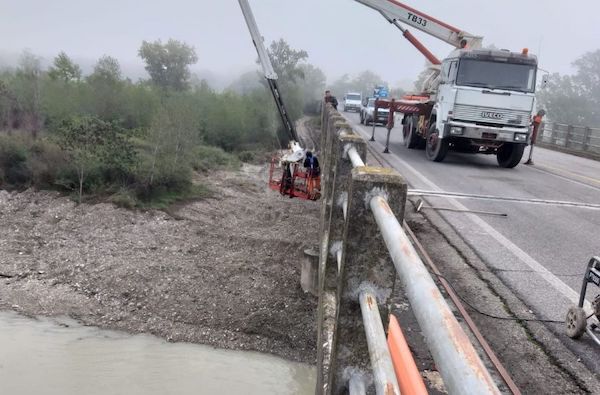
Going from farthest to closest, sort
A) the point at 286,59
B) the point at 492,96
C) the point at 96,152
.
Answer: the point at 286,59 < the point at 96,152 < the point at 492,96

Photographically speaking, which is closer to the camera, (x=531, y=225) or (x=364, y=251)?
(x=364, y=251)

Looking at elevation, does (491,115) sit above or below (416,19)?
below

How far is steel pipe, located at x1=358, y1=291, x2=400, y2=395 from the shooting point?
1.43 m

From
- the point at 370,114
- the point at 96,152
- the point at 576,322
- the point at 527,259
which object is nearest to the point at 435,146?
the point at 527,259

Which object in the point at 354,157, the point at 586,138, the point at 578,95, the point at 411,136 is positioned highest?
the point at 578,95

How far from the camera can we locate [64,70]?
2625 cm

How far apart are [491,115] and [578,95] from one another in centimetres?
6805

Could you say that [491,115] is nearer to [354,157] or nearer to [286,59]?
[354,157]

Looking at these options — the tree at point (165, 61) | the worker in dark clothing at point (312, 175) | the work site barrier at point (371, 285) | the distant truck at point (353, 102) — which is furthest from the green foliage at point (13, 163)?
the distant truck at point (353, 102)

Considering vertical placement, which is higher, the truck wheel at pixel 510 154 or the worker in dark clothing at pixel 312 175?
the truck wheel at pixel 510 154

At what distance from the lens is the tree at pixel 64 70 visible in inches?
961

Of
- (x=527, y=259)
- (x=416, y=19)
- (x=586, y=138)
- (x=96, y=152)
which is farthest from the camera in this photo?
(x=586, y=138)

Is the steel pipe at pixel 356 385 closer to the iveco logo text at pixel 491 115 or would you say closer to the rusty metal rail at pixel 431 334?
the rusty metal rail at pixel 431 334

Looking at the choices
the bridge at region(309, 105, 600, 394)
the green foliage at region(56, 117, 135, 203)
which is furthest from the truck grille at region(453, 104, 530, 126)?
the green foliage at region(56, 117, 135, 203)
